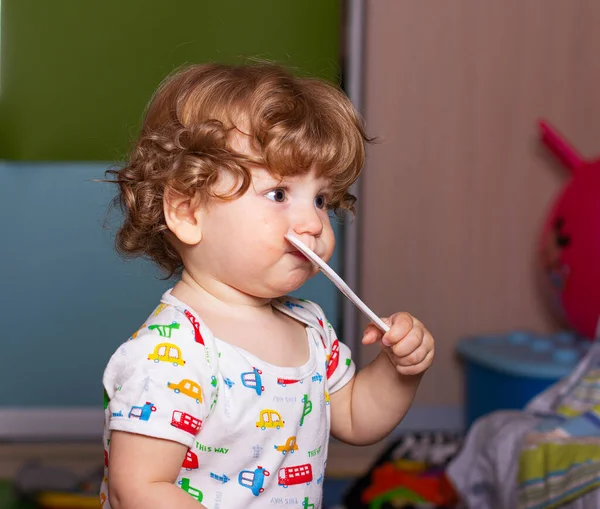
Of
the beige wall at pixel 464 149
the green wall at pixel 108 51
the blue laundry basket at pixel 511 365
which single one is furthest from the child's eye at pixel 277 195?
the beige wall at pixel 464 149

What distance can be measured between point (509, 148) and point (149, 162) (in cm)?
178

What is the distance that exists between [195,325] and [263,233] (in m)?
0.11

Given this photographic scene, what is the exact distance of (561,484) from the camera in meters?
1.31

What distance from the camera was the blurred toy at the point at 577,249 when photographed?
6.46ft

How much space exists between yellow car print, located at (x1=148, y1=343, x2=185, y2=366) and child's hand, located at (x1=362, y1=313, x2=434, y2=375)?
19cm

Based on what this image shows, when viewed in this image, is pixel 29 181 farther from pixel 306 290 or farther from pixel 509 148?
pixel 509 148

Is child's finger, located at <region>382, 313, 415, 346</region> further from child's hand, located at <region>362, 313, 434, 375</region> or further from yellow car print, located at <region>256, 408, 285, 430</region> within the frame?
yellow car print, located at <region>256, 408, 285, 430</region>

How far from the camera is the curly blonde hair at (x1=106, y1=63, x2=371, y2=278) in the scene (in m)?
0.83

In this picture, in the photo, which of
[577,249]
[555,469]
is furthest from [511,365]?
[555,469]

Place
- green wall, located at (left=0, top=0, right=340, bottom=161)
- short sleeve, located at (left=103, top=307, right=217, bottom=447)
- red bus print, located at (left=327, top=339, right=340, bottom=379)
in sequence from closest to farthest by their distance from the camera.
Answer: short sleeve, located at (left=103, top=307, right=217, bottom=447) → red bus print, located at (left=327, top=339, right=340, bottom=379) → green wall, located at (left=0, top=0, right=340, bottom=161)

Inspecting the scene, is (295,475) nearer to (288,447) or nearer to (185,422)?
(288,447)

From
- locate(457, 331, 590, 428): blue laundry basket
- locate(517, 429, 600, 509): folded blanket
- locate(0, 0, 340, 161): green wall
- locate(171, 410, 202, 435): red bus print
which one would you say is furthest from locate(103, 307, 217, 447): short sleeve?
locate(0, 0, 340, 161): green wall

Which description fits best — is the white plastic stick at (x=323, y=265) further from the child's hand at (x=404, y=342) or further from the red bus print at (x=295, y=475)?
the red bus print at (x=295, y=475)

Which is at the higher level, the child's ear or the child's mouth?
the child's ear
